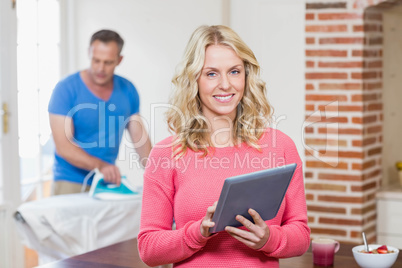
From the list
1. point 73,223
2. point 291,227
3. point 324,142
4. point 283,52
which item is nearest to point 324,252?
point 291,227

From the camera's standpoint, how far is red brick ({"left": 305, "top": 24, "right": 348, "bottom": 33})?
353 cm

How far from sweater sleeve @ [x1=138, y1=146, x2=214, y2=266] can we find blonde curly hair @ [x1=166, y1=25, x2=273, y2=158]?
0.06 metres

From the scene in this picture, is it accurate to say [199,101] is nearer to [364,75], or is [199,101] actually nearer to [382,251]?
[382,251]

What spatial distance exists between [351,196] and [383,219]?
33cm

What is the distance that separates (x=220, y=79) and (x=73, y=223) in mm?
1630

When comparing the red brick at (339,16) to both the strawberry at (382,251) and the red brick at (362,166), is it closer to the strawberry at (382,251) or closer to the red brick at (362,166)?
the red brick at (362,166)

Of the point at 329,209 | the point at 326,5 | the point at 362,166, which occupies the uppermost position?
the point at 326,5

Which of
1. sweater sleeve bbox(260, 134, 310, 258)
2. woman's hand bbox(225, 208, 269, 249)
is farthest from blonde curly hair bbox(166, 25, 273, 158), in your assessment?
woman's hand bbox(225, 208, 269, 249)

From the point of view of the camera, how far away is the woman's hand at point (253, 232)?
1.29 meters

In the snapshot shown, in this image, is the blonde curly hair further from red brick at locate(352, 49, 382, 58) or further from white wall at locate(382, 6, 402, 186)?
white wall at locate(382, 6, 402, 186)

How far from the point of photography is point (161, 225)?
55.9 inches

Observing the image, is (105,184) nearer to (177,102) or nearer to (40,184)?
(40,184)

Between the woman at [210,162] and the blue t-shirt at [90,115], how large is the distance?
193 centimetres

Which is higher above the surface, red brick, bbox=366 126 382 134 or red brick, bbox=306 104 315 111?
red brick, bbox=306 104 315 111
